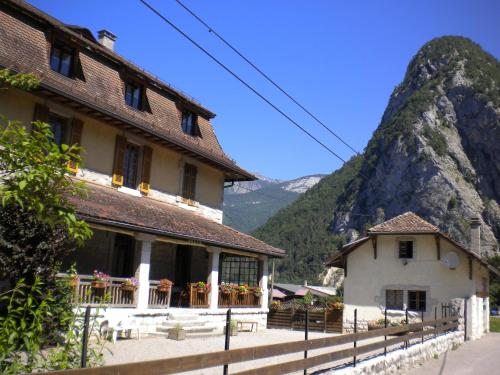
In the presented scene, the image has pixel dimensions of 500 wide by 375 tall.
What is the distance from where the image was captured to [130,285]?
14516 mm

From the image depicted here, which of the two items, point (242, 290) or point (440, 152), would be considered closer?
point (242, 290)

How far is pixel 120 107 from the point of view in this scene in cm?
1731

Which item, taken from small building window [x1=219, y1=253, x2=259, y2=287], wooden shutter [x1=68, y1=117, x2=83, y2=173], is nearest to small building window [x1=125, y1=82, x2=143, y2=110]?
wooden shutter [x1=68, y1=117, x2=83, y2=173]

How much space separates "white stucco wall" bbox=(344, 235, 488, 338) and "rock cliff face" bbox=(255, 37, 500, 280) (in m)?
54.9

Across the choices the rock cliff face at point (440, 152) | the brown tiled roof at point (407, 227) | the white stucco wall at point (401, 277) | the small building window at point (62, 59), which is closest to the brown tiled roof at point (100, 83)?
the small building window at point (62, 59)

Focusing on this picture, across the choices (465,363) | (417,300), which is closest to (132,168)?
(465,363)

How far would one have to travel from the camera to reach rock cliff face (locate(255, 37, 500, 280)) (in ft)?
279

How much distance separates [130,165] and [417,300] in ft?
49.3

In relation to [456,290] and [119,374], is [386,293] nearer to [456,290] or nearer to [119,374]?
[456,290]

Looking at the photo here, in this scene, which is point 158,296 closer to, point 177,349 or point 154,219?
point 154,219

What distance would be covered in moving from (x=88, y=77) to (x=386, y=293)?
17.1 metres

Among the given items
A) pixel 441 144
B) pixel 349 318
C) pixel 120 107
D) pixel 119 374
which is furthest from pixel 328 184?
pixel 119 374

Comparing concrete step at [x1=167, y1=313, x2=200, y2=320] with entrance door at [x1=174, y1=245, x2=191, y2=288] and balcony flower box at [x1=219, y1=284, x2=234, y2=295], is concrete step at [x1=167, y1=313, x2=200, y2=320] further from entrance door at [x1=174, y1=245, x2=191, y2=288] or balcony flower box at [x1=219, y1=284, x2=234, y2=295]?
entrance door at [x1=174, y1=245, x2=191, y2=288]

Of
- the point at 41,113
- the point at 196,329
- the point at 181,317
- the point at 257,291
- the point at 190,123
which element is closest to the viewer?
the point at 41,113
